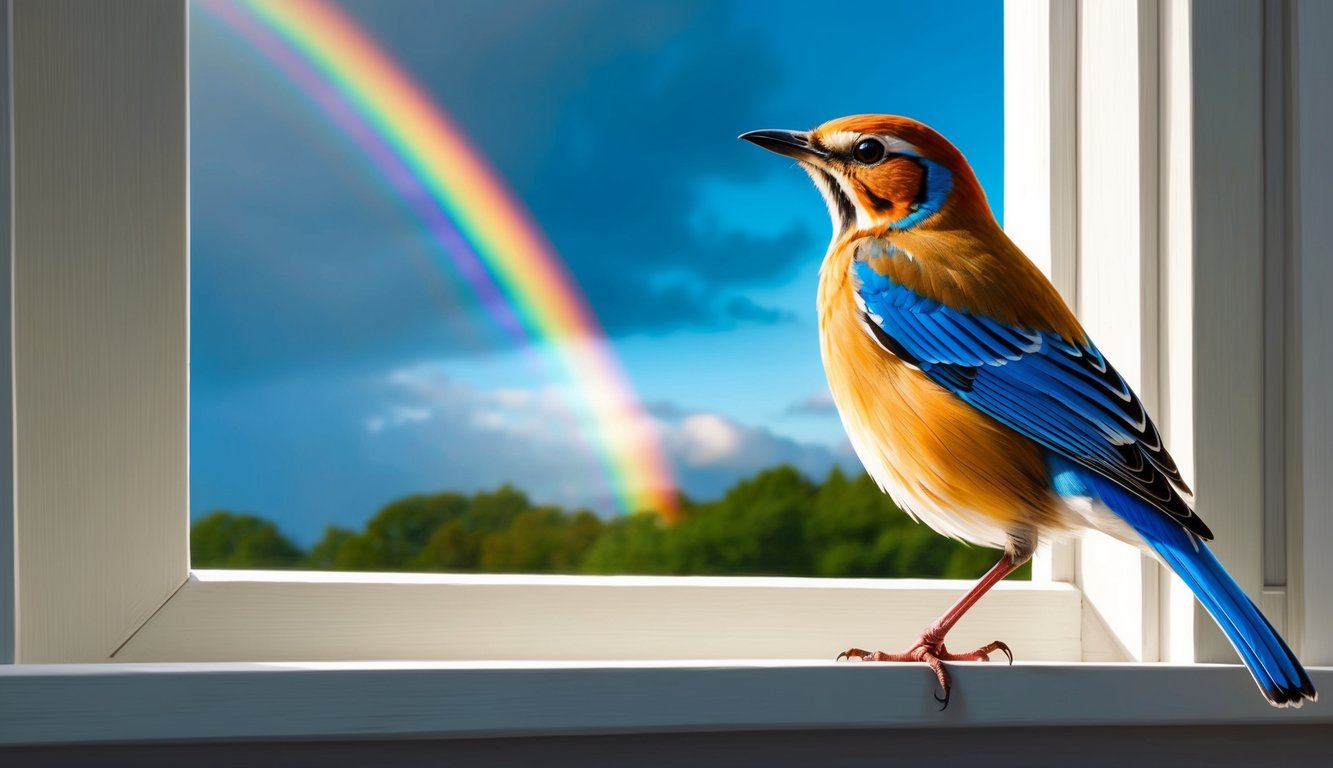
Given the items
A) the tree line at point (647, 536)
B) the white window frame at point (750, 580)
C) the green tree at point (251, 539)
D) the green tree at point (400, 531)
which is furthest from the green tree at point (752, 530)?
the green tree at point (251, 539)

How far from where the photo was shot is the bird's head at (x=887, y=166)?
0.78 meters

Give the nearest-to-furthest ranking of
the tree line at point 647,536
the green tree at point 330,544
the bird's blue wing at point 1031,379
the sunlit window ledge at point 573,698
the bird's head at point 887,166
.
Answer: the sunlit window ledge at point 573,698 < the bird's blue wing at point 1031,379 < the bird's head at point 887,166 < the tree line at point 647,536 < the green tree at point 330,544

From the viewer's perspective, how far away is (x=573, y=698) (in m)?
0.62

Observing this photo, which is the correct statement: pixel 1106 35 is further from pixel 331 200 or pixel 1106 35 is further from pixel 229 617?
pixel 331 200

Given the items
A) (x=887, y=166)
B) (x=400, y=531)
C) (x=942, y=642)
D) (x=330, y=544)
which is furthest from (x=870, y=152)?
(x=330, y=544)

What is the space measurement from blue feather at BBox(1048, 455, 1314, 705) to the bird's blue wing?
0.04 ft

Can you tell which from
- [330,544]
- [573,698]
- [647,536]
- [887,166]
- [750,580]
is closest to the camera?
[573,698]

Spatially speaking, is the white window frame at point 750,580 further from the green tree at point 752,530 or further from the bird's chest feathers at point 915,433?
the green tree at point 752,530

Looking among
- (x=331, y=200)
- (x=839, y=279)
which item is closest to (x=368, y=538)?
(x=331, y=200)

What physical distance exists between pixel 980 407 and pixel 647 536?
1.25 m

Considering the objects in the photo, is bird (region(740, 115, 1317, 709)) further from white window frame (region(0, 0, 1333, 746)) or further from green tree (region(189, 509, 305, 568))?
green tree (region(189, 509, 305, 568))

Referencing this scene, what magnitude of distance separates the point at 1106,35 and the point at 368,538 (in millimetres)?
1600

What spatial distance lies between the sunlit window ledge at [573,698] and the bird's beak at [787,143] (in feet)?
1.43

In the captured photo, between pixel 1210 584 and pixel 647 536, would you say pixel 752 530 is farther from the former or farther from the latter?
pixel 1210 584
